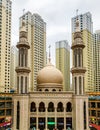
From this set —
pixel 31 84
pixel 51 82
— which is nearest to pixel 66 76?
pixel 31 84

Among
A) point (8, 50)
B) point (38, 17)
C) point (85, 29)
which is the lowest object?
point (8, 50)

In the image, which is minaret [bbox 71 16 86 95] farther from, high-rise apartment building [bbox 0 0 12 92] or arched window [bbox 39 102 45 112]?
high-rise apartment building [bbox 0 0 12 92]

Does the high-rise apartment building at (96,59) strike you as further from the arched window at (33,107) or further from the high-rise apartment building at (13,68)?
the arched window at (33,107)

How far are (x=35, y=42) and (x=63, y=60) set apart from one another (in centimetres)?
2148

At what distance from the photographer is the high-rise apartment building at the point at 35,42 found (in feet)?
290

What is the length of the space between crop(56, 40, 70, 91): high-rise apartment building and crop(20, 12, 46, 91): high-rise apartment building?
13.5 m

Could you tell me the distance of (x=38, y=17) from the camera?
3755 inches

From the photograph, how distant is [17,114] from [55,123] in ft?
21.9

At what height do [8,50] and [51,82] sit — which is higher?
[8,50]

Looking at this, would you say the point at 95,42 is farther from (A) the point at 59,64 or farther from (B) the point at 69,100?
(B) the point at 69,100

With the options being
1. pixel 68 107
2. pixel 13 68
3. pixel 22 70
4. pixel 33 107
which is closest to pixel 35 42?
pixel 13 68

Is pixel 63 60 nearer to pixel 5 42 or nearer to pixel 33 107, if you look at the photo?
pixel 5 42

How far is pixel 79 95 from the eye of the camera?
42719mm

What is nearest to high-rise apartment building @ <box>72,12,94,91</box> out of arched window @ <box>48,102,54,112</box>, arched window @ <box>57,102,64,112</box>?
arched window @ <box>57,102,64,112</box>
